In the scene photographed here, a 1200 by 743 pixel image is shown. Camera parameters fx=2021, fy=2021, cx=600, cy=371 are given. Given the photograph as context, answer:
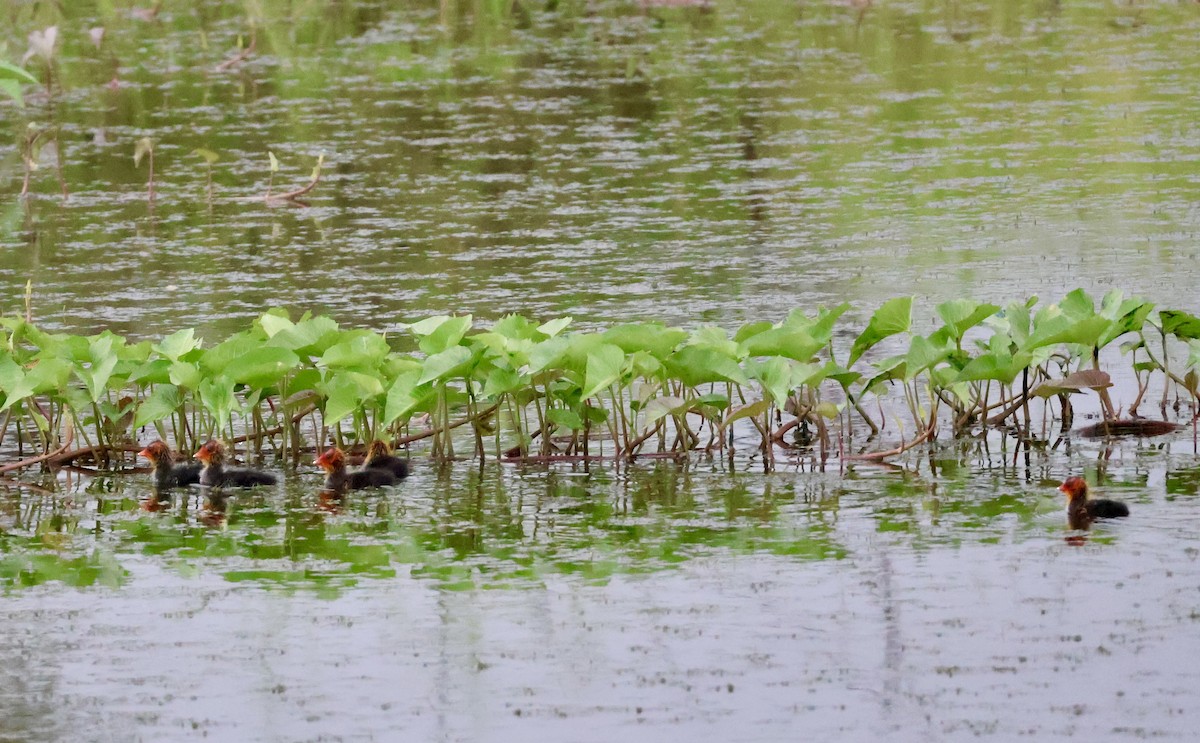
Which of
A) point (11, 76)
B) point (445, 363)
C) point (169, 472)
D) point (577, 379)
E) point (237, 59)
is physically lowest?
point (169, 472)

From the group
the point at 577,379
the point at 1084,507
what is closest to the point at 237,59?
the point at 577,379

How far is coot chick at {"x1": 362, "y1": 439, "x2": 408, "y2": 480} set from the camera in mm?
7090

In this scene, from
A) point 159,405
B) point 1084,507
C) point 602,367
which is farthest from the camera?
point 159,405

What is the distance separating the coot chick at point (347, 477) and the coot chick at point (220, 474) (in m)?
0.26

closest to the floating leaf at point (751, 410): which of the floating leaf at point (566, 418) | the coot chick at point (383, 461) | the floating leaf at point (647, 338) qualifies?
the floating leaf at point (647, 338)

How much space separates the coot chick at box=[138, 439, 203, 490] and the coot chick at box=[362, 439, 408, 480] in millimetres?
612

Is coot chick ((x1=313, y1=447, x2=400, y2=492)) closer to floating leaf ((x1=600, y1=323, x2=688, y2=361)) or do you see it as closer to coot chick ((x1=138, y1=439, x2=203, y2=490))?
coot chick ((x1=138, y1=439, x2=203, y2=490))

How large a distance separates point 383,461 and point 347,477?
0.14m

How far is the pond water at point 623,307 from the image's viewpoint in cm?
505

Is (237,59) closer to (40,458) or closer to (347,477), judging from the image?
(40,458)

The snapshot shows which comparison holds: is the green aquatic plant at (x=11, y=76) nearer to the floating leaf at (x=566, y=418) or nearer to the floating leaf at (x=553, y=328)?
the floating leaf at (x=566, y=418)

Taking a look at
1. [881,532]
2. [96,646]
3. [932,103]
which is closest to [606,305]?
[881,532]

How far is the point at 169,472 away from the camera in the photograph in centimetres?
722

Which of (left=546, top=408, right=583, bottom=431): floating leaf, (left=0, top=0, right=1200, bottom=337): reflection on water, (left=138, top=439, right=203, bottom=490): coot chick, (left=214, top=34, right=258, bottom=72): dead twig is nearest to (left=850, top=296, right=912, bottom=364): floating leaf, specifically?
(left=546, top=408, right=583, bottom=431): floating leaf
